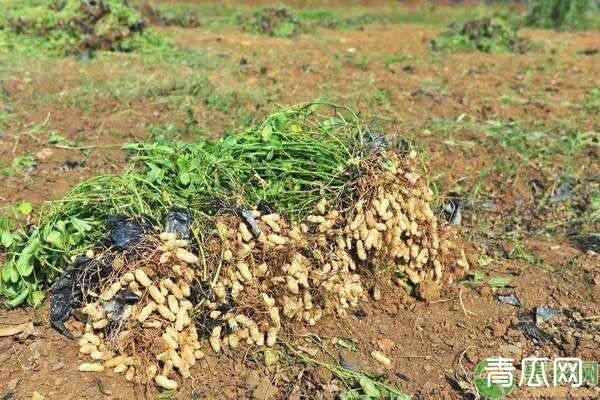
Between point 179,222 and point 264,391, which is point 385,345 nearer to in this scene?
point 264,391

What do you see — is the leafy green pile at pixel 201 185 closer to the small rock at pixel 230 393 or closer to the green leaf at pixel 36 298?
the green leaf at pixel 36 298

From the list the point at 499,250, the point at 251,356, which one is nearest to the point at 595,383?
the point at 499,250

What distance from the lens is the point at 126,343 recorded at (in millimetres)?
2684

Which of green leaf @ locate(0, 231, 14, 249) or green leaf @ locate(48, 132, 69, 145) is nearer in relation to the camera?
green leaf @ locate(0, 231, 14, 249)

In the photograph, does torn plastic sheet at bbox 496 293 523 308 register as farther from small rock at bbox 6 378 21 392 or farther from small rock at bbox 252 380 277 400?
small rock at bbox 6 378 21 392

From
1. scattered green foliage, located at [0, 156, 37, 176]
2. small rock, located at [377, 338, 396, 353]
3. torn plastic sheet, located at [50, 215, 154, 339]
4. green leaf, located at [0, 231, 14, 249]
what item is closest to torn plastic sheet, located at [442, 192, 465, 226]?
small rock, located at [377, 338, 396, 353]

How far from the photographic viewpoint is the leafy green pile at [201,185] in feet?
9.67

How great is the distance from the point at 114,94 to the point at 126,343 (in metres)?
4.42

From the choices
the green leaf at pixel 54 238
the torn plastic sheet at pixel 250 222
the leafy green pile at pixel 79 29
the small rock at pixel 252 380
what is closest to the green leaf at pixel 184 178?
the torn plastic sheet at pixel 250 222

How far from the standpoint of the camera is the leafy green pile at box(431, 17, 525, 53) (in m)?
9.84

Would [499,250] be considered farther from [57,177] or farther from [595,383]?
[57,177]

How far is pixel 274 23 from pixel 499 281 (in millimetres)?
8986

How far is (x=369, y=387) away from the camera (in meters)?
2.80

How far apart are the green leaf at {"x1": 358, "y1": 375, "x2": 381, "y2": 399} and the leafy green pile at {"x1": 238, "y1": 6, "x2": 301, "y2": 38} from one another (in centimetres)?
919
